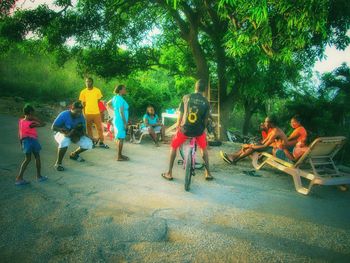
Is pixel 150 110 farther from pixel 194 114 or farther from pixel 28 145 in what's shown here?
pixel 28 145

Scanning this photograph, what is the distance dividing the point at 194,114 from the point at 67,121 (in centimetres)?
288

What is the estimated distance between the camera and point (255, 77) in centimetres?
1178

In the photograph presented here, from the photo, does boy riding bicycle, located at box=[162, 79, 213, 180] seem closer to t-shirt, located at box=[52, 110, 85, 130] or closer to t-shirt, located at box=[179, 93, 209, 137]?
t-shirt, located at box=[179, 93, 209, 137]

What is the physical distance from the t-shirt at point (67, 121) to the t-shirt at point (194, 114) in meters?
2.54

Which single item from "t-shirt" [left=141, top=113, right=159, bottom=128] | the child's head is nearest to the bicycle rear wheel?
"t-shirt" [left=141, top=113, right=159, bottom=128]

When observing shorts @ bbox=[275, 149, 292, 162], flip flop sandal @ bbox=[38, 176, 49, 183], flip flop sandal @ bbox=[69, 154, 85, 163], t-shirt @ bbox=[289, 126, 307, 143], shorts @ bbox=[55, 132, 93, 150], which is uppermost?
t-shirt @ bbox=[289, 126, 307, 143]

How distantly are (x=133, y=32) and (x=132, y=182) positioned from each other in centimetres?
963

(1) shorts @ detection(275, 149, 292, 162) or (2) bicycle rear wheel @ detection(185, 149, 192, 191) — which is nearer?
(2) bicycle rear wheel @ detection(185, 149, 192, 191)

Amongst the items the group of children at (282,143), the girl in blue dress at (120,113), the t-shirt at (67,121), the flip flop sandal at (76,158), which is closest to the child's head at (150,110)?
the girl in blue dress at (120,113)

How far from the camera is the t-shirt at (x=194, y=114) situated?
5.68m

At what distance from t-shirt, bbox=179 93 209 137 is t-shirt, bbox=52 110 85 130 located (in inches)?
100

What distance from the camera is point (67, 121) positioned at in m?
6.60

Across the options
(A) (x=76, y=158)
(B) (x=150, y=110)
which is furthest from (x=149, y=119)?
(A) (x=76, y=158)

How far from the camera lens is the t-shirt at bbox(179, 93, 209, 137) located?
568cm
